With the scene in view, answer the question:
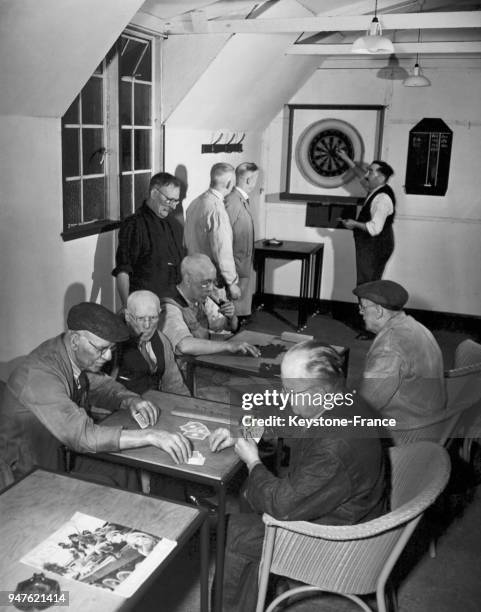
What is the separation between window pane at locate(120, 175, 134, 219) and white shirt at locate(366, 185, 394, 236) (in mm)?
2425

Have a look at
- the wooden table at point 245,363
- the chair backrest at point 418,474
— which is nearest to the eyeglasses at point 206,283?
the wooden table at point 245,363

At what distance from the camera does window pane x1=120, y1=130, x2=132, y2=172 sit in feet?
17.4

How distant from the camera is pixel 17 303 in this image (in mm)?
4227

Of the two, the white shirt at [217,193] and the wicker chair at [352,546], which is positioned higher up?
the white shirt at [217,193]

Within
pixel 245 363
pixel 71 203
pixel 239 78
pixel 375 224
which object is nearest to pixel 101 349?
pixel 245 363

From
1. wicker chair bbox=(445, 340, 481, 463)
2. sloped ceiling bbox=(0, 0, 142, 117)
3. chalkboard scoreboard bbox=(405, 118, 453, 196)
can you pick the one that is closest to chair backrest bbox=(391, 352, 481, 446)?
wicker chair bbox=(445, 340, 481, 463)

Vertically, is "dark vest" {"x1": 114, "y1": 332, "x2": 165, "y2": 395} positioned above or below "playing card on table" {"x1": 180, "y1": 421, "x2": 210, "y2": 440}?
above

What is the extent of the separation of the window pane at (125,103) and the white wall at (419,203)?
2.83 meters

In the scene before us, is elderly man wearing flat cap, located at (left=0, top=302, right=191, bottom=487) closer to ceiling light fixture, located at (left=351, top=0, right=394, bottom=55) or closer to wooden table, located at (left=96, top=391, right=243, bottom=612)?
wooden table, located at (left=96, top=391, right=243, bottom=612)

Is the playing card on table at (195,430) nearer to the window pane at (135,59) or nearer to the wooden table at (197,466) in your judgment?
the wooden table at (197,466)

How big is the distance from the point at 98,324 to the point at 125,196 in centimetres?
301

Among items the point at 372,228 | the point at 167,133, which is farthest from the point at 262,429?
the point at 372,228

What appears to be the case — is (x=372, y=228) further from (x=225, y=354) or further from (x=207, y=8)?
(x=225, y=354)

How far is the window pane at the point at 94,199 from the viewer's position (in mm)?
5035
